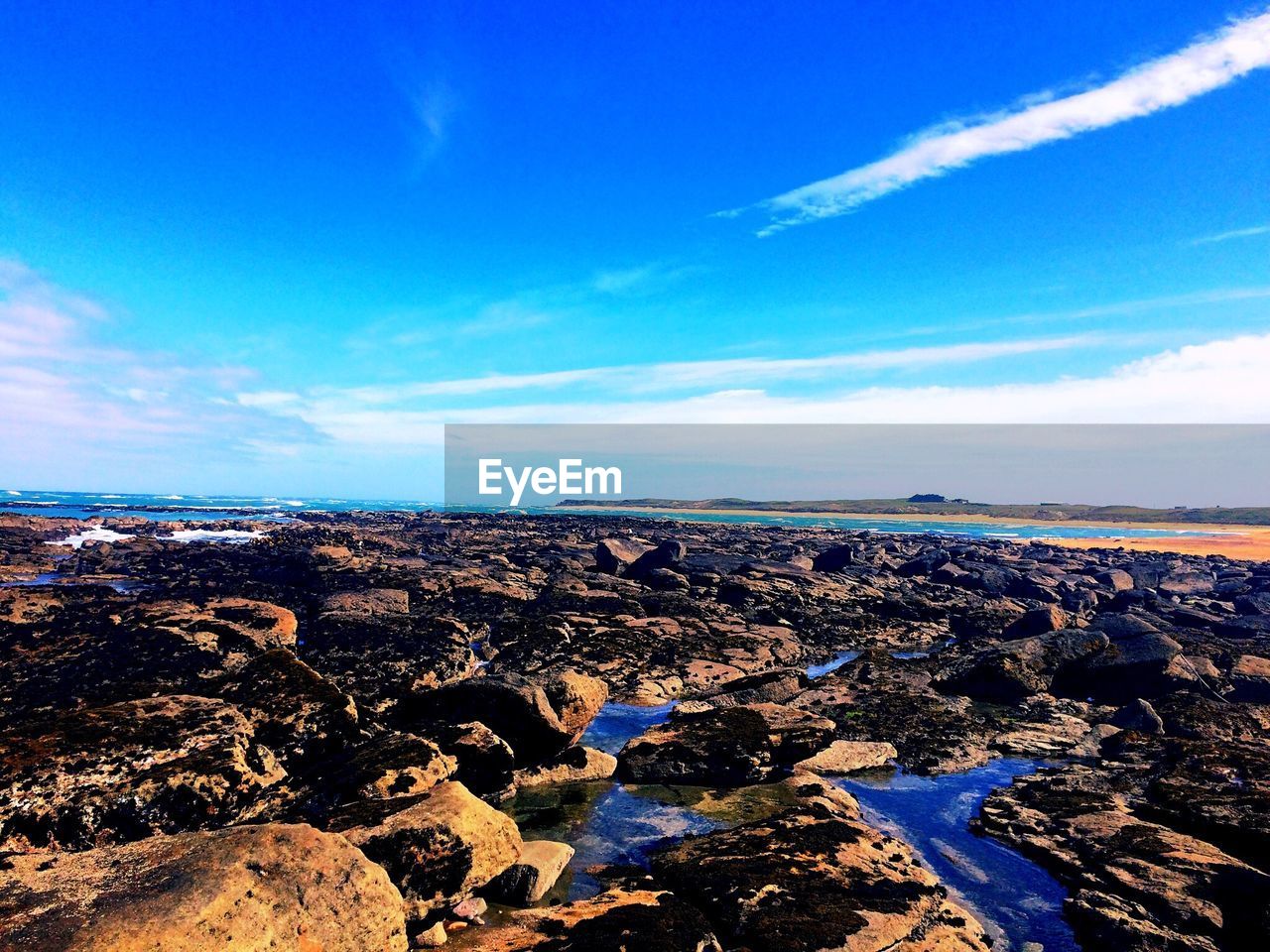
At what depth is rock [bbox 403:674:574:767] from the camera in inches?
661

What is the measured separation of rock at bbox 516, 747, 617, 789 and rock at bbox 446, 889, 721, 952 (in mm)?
5737

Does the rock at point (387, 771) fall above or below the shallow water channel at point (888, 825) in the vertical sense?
above

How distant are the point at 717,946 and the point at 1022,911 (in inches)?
242

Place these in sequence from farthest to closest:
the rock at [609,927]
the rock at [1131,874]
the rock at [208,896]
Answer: the rock at [1131,874] → the rock at [609,927] → the rock at [208,896]

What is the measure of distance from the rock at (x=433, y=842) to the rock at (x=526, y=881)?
11.8 inches

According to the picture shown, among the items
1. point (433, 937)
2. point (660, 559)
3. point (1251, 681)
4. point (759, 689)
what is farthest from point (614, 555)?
point (433, 937)

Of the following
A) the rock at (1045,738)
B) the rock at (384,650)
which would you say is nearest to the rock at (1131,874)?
the rock at (1045,738)

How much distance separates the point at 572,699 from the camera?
1845 centimetres

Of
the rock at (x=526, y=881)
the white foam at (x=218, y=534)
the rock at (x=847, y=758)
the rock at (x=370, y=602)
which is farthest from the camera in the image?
the white foam at (x=218, y=534)

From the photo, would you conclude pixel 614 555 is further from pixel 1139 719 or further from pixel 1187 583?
pixel 1187 583

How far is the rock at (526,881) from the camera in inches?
442

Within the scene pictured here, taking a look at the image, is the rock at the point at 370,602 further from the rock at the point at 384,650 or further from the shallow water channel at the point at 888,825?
the shallow water channel at the point at 888,825

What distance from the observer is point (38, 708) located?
18.8 m

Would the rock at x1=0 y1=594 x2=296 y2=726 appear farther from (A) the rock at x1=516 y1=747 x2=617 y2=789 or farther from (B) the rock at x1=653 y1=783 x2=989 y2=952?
(B) the rock at x1=653 y1=783 x2=989 y2=952
